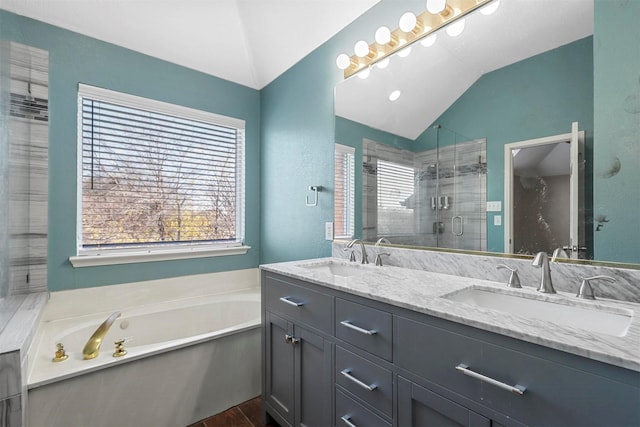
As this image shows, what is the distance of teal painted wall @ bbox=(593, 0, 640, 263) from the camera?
0.98m

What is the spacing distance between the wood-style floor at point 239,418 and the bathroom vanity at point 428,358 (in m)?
0.19

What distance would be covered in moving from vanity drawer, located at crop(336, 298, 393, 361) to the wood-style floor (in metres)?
0.97

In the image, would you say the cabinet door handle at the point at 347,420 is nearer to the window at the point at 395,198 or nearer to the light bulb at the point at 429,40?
the window at the point at 395,198

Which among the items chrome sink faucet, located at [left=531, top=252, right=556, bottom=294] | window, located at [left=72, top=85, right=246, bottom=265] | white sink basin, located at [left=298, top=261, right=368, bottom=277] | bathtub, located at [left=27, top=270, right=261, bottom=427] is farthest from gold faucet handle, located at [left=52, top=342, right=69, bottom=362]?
chrome sink faucet, located at [left=531, top=252, right=556, bottom=294]

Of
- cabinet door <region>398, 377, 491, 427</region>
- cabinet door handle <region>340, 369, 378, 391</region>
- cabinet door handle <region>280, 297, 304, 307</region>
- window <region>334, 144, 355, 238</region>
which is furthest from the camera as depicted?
window <region>334, 144, 355, 238</region>

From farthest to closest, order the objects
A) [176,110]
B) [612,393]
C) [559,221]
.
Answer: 1. [176,110]
2. [559,221]
3. [612,393]

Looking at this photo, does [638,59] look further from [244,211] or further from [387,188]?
[244,211]

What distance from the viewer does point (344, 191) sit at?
206 cm

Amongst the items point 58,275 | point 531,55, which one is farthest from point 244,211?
point 531,55

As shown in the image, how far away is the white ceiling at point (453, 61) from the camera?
115cm

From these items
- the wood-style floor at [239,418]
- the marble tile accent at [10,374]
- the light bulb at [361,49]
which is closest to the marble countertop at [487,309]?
the wood-style floor at [239,418]

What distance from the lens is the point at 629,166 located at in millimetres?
983

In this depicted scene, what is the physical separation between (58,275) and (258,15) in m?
2.29

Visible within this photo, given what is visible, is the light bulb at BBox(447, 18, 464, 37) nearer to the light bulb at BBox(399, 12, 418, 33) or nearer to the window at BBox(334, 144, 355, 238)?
the light bulb at BBox(399, 12, 418, 33)
